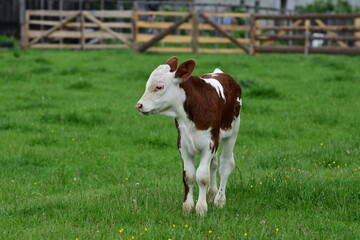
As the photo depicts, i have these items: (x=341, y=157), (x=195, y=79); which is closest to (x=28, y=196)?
(x=195, y=79)

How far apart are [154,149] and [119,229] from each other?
4724 millimetres

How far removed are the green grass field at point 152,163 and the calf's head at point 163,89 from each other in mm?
1040

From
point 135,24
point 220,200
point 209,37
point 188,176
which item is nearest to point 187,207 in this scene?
point 188,176

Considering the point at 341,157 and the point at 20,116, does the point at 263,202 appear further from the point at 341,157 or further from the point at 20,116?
the point at 20,116

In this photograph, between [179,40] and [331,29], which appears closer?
[331,29]

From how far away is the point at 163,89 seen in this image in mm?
6102

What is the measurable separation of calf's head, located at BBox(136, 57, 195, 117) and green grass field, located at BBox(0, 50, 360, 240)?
41.0 inches

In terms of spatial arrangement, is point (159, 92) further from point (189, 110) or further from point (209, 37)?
point (209, 37)

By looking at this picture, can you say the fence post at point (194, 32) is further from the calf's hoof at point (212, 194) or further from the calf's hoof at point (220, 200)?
the calf's hoof at point (220, 200)

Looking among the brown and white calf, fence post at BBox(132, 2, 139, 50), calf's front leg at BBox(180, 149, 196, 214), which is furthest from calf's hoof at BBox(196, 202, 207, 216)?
fence post at BBox(132, 2, 139, 50)

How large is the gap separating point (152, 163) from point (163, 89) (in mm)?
3619

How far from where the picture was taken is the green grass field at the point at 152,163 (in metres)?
6.02

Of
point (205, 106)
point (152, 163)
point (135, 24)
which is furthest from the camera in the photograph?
point (135, 24)

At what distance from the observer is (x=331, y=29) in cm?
2614
